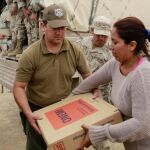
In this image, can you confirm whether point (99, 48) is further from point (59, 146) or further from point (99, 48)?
point (59, 146)

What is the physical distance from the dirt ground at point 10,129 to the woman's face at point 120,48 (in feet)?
8.72

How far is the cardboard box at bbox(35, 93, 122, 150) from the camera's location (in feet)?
6.85

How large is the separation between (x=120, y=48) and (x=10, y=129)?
371 centimetres

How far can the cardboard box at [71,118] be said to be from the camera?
2088 mm

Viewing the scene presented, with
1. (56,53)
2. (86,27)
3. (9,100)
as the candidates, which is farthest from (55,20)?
(9,100)

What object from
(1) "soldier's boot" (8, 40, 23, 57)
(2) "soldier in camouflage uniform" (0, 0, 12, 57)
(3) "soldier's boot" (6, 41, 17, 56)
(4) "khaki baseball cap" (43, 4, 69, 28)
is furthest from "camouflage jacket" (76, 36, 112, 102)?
(2) "soldier in camouflage uniform" (0, 0, 12, 57)

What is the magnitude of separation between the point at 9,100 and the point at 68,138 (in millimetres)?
5155

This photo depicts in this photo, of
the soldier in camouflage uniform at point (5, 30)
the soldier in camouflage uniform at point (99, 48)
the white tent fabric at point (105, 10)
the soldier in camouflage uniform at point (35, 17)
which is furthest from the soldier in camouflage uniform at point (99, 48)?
the soldier in camouflage uniform at point (5, 30)

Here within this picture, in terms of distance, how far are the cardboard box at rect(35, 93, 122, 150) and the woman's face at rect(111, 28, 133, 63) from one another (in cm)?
38

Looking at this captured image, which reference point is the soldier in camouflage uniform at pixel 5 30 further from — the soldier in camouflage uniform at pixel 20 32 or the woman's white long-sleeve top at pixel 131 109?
the woman's white long-sleeve top at pixel 131 109

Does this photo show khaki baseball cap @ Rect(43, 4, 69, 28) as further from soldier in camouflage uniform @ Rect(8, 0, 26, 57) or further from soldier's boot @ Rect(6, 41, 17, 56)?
soldier's boot @ Rect(6, 41, 17, 56)

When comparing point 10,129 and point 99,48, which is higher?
point 99,48

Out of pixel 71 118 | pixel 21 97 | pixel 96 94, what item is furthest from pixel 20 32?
pixel 71 118

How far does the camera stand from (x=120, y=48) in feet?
6.55
